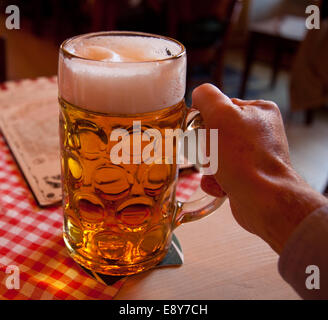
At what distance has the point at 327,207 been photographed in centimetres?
41

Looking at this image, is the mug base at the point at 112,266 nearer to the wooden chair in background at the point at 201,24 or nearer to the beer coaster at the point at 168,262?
the beer coaster at the point at 168,262

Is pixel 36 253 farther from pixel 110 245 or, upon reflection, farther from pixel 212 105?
pixel 212 105

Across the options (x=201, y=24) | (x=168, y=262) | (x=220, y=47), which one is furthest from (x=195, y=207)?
(x=220, y=47)

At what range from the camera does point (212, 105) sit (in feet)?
1.63

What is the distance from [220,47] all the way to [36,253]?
2.16 m

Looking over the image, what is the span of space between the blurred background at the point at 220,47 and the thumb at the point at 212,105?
1026 mm

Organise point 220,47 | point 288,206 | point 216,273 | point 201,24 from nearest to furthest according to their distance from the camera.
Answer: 1. point 288,206
2. point 216,273
3. point 201,24
4. point 220,47

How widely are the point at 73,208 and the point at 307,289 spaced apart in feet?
0.98

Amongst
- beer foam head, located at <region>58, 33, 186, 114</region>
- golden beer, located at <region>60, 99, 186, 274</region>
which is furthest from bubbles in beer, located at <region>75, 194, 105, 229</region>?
beer foam head, located at <region>58, 33, 186, 114</region>

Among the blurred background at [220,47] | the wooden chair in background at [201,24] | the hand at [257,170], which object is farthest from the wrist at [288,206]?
the wooden chair in background at [201,24]

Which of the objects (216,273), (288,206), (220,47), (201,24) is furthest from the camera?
(220,47)

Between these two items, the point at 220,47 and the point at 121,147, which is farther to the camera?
the point at 220,47

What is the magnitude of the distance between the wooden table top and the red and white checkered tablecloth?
0.05m
